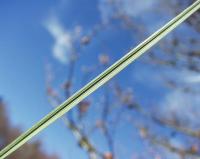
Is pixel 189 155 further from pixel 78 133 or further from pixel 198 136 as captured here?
pixel 78 133

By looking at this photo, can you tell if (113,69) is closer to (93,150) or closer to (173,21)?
(173,21)

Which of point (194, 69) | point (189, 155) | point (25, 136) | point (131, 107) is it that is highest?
point (131, 107)

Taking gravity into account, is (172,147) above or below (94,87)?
above

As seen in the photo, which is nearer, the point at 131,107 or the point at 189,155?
the point at 189,155

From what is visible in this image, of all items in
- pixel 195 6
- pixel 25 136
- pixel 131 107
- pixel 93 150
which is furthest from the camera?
pixel 131 107

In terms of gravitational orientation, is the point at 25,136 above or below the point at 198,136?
below

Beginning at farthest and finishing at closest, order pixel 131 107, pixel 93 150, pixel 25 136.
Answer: pixel 131 107 → pixel 93 150 → pixel 25 136

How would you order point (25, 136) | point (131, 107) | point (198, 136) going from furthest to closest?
point (131, 107), point (198, 136), point (25, 136)

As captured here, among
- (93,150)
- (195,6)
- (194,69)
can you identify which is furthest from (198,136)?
(195,6)

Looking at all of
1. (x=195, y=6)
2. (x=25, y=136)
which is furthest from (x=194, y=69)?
(x=25, y=136)
